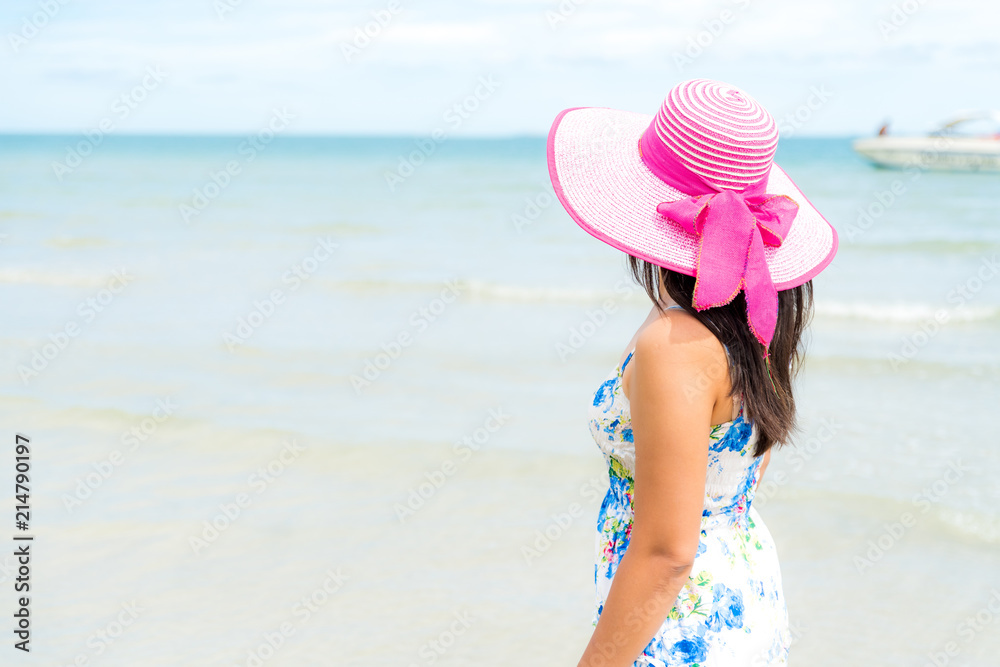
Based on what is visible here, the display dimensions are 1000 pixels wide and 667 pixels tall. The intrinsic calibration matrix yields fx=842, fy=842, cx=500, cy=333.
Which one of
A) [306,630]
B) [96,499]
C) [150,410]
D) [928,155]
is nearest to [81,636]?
[306,630]

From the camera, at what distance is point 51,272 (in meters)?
12.5

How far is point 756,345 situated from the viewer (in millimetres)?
1377

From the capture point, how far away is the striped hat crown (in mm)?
1385

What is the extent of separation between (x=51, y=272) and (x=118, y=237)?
160 inches

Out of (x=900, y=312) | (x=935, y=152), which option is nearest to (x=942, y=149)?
(x=935, y=152)
